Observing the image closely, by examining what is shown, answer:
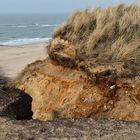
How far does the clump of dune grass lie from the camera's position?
9.51 m

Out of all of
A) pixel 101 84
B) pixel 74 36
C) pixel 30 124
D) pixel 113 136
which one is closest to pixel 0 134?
pixel 30 124

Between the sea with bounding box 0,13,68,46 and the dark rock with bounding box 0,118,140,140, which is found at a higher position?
the dark rock with bounding box 0,118,140,140

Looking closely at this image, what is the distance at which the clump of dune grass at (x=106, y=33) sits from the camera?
9.51m

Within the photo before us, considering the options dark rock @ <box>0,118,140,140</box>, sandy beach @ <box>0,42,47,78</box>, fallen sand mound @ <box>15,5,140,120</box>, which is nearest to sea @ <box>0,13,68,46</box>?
sandy beach @ <box>0,42,47,78</box>

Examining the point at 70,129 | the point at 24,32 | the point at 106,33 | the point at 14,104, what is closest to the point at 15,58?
the point at 106,33

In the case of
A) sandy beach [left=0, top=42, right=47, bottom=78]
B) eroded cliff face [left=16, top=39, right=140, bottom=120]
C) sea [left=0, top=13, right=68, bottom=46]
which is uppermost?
eroded cliff face [left=16, top=39, right=140, bottom=120]

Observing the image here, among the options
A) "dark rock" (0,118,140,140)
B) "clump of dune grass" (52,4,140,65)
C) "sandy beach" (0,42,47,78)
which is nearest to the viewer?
"dark rock" (0,118,140,140)

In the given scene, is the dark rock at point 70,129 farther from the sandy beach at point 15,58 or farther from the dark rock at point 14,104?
the sandy beach at point 15,58

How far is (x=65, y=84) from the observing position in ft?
31.3

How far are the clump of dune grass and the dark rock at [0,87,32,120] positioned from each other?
191 centimetres

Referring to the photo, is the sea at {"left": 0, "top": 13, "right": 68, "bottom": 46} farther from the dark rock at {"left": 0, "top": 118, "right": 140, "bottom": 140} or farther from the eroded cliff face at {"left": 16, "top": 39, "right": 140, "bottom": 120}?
the dark rock at {"left": 0, "top": 118, "right": 140, "bottom": 140}

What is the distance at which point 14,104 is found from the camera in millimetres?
7668

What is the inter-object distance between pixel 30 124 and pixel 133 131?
141 cm

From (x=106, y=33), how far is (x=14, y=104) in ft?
10.8
